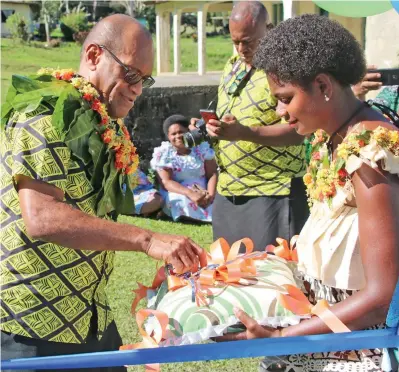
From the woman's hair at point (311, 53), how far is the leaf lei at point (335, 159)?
20 cm

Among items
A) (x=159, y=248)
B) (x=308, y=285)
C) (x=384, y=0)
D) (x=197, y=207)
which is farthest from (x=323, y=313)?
(x=197, y=207)

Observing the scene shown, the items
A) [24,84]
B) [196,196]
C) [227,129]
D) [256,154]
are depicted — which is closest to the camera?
[24,84]

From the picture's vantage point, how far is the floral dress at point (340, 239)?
1.88 metres

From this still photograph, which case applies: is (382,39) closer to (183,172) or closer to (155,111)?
(155,111)

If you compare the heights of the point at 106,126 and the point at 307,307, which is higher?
the point at 106,126

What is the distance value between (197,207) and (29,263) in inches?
213

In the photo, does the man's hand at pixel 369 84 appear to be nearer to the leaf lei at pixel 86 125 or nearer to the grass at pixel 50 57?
the leaf lei at pixel 86 125

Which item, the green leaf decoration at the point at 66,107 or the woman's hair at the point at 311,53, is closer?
the woman's hair at the point at 311,53

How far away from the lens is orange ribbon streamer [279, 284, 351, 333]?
5.98 feet

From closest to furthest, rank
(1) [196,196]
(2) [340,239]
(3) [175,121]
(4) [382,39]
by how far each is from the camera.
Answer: (2) [340,239] → (1) [196,196] → (3) [175,121] → (4) [382,39]

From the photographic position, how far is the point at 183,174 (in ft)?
25.5

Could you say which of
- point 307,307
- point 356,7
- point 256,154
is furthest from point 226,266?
point 356,7

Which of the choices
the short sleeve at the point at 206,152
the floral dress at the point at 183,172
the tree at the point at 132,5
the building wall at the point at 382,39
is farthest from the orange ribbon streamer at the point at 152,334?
the tree at the point at 132,5

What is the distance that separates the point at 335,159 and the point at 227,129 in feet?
5.53
